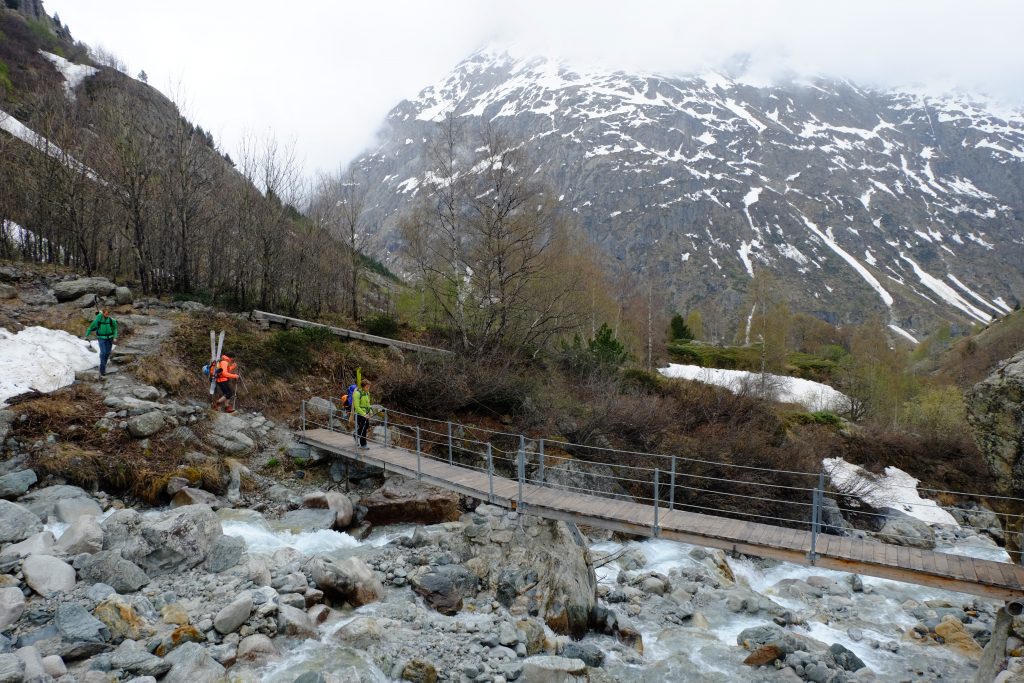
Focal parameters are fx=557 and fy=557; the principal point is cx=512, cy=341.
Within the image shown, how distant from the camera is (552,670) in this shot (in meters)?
6.90

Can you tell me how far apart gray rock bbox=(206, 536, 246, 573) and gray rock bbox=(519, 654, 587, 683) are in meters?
4.42

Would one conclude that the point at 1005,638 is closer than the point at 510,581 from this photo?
Yes

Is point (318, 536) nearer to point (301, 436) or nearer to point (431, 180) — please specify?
point (301, 436)

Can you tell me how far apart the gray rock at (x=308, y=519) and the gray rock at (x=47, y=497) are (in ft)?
10.6

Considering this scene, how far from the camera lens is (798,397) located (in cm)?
3569

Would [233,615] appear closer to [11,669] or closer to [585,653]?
[11,669]

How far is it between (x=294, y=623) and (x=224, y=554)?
76.0 inches

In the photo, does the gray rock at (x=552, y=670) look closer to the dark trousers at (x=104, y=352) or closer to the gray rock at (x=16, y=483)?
the gray rock at (x=16, y=483)

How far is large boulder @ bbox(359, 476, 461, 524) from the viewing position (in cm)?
1122

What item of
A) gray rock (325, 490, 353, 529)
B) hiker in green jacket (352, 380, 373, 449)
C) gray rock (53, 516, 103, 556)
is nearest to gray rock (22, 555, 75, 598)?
gray rock (53, 516, 103, 556)

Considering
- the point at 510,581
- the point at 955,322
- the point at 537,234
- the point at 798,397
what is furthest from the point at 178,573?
the point at 955,322

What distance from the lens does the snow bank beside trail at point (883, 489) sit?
19203 millimetres

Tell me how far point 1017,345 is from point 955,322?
121 m

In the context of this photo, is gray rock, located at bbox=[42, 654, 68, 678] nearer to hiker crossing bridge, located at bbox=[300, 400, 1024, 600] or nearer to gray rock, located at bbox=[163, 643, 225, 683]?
gray rock, located at bbox=[163, 643, 225, 683]
